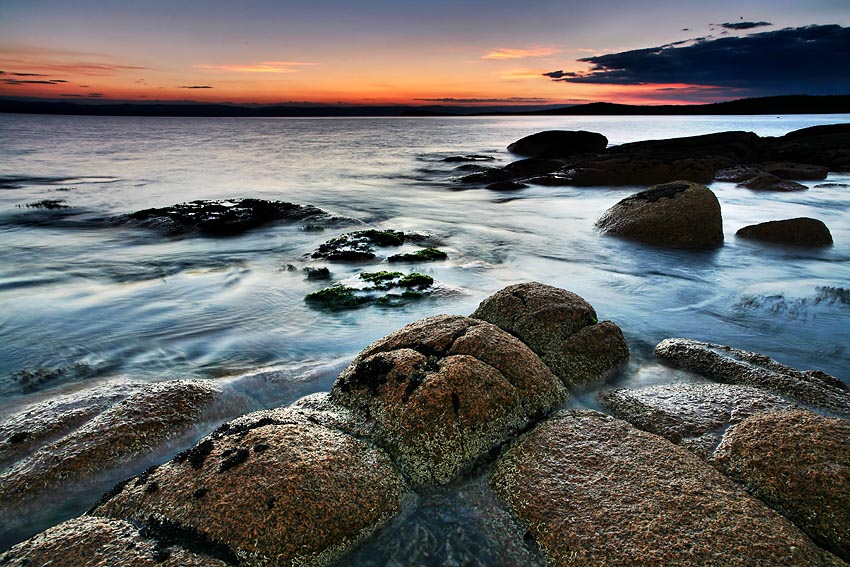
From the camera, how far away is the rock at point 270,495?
2.44 m

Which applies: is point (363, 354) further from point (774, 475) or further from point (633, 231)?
point (633, 231)

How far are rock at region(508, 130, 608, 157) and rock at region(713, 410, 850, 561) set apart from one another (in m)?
23.9

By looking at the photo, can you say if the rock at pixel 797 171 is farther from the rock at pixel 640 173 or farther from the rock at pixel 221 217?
the rock at pixel 221 217

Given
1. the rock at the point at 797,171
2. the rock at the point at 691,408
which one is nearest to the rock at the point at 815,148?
the rock at the point at 797,171

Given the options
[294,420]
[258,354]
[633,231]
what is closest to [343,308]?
[258,354]

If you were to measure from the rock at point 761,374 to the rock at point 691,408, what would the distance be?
280mm

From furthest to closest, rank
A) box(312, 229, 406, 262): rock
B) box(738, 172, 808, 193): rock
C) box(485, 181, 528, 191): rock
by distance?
box(485, 181, 528, 191): rock, box(738, 172, 808, 193): rock, box(312, 229, 406, 262): rock

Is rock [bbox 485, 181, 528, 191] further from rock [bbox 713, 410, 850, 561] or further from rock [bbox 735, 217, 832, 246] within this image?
A: rock [bbox 713, 410, 850, 561]

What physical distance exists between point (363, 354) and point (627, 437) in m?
2.07

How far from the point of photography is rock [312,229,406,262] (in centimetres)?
852

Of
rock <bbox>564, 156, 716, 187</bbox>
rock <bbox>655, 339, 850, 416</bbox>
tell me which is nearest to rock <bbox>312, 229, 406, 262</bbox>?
rock <bbox>655, 339, 850, 416</bbox>

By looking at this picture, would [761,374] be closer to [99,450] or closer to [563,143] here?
[99,450]

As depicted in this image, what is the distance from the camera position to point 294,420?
324 centimetres

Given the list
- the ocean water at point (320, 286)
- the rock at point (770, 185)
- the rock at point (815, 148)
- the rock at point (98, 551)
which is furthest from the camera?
the rock at point (815, 148)
